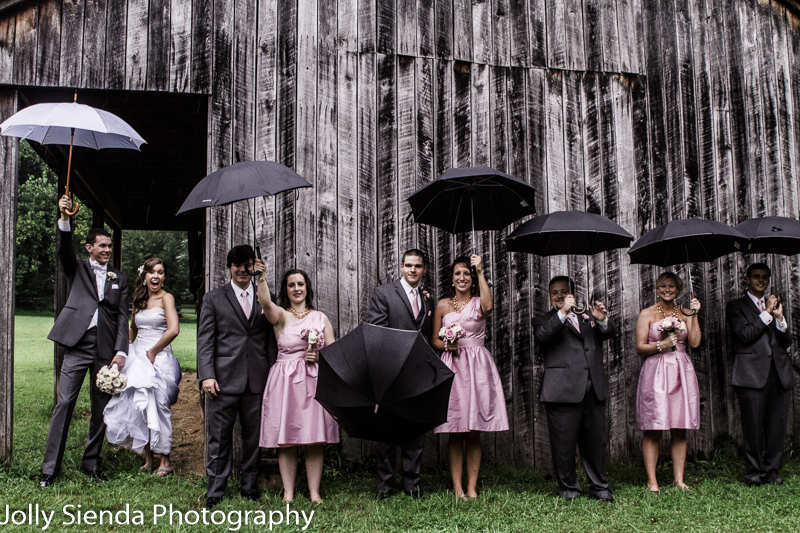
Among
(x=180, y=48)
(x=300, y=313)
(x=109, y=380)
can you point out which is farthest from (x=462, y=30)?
(x=109, y=380)

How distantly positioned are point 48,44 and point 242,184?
2584 mm

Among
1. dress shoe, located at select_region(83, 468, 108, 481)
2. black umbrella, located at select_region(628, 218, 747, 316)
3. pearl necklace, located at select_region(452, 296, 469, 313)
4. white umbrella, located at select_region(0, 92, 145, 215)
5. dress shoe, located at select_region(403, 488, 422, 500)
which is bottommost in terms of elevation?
dress shoe, located at select_region(403, 488, 422, 500)

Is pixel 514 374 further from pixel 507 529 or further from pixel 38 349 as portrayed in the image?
pixel 38 349

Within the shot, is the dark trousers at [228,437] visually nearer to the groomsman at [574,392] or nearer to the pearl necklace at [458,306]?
the pearl necklace at [458,306]

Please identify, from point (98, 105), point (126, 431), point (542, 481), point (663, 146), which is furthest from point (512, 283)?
point (98, 105)

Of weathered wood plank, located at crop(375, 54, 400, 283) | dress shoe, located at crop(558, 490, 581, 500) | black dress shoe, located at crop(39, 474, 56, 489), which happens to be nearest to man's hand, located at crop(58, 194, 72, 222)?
black dress shoe, located at crop(39, 474, 56, 489)

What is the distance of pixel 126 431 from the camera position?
5.10 metres

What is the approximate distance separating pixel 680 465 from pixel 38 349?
15.2 metres

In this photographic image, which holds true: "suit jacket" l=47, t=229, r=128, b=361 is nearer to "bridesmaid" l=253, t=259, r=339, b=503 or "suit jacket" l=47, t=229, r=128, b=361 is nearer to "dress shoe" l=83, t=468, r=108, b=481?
"dress shoe" l=83, t=468, r=108, b=481

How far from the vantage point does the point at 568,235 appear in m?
4.79

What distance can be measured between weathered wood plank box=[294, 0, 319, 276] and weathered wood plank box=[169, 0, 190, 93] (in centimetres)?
95

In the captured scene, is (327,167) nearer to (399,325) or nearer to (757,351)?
(399,325)

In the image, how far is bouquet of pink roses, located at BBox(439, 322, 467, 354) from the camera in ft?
14.9

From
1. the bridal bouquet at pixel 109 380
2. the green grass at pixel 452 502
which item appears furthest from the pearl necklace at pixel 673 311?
the bridal bouquet at pixel 109 380
